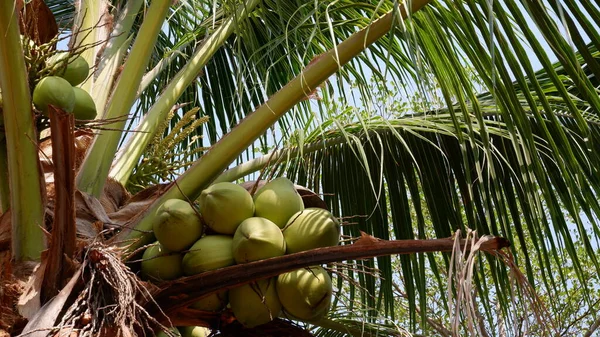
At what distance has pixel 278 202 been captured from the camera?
1744 millimetres

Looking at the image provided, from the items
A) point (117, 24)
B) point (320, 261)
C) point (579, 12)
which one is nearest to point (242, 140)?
point (320, 261)

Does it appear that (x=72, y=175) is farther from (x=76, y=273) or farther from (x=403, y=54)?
(x=403, y=54)

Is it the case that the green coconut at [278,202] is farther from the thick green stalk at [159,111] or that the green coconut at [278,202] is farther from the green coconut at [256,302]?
the thick green stalk at [159,111]

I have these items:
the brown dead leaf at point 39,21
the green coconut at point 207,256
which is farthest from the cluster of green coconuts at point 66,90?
the green coconut at point 207,256

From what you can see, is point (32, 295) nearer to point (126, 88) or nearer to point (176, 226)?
point (176, 226)

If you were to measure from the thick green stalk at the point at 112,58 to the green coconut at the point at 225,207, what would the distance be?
64 cm

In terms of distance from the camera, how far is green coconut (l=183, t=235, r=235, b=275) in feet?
5.48

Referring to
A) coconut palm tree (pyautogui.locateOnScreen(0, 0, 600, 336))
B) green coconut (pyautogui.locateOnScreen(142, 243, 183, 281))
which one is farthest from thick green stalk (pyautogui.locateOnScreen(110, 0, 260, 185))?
green coconut (pyautogui.locateOnScreen(142, 243, 183, 281))

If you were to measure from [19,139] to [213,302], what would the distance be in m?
0.54

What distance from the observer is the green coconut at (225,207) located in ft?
5.57

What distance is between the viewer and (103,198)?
2010 mm

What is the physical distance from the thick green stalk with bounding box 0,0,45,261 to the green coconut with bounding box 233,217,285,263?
1.33 feet

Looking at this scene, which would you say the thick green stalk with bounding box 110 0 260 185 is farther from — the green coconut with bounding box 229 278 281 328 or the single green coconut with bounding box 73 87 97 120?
the green coconut with bounding box 229 278 281 328

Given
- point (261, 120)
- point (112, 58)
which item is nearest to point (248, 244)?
point (261, 120)
